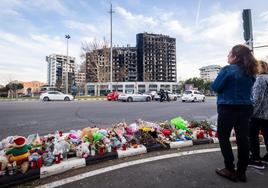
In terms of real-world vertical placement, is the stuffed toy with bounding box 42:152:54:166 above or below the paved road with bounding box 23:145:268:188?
above

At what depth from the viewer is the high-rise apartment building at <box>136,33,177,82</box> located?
10031cm

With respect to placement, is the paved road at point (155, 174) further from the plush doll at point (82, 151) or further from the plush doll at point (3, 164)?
the plush doll at point (3, 164)

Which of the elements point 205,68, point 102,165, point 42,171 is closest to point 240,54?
point 102,165

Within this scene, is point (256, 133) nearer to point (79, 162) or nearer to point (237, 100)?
point (237, 100)

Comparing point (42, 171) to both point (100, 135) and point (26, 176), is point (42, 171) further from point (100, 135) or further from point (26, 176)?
point (100, 135)

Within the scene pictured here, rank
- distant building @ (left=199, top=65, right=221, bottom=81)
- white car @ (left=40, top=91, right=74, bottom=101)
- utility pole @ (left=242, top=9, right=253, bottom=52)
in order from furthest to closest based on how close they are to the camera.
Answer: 1. distant building @ (left=199, top=65, right=221, bottom=81)
2. white car @ (left=40, top=91, right=74, bottom=101)
3. utility pole @ (left=242, top=9, right=253, bottom=52)

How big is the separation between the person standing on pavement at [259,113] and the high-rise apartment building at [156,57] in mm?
94792

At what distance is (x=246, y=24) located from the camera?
15.9 feet

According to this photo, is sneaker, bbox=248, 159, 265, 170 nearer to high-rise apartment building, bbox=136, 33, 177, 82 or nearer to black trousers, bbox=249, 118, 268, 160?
black trousers, bbox=249, 118, 268, 160

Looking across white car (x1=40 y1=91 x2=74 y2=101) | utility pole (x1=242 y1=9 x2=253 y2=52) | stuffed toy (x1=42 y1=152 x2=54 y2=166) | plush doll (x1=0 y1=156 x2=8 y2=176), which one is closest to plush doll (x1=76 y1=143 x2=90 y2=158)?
stuffed toy (x1=42 y1=152 x2=54 y2=166)

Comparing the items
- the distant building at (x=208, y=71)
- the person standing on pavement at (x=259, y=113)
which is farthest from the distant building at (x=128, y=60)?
the person standing on pavement at (x=259, y=113)

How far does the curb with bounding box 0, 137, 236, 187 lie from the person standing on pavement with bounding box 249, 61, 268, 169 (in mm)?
1242

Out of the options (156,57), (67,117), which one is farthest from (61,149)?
(156,57)

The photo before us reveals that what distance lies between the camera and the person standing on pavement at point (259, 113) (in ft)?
9.47
